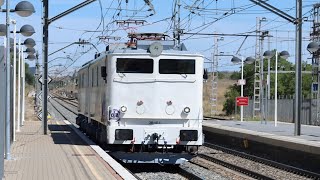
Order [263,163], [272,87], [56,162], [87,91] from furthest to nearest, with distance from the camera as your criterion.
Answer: [272,87], [87,91], [263,163], [56,162]

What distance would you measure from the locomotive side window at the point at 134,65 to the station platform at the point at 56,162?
2388 millimetres

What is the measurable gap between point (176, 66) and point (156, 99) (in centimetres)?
104

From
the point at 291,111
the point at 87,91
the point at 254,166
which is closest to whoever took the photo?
the point at 254,166

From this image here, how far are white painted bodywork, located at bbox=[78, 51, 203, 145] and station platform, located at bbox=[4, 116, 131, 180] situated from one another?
4.45 ft

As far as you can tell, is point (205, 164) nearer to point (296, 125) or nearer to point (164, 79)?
point (164, 79)

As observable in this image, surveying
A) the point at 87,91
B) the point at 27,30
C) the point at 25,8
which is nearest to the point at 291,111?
the point at 87,91

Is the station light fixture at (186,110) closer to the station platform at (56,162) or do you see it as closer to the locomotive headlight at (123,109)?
the locomotive headlight at (123,109)

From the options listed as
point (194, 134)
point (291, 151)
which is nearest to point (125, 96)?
point (194, 134)

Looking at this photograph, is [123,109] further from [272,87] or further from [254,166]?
[272,87]

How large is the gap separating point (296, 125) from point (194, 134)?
30.7ft

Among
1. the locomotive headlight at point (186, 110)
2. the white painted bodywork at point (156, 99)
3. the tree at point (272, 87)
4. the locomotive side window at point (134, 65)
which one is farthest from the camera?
the tree at point (272, 87)

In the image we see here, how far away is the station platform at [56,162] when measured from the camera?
11.7m

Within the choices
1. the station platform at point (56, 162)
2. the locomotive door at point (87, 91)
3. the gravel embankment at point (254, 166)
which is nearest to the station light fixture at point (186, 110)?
the station platform at point (56, 162)

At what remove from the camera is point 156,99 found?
51.5ft
